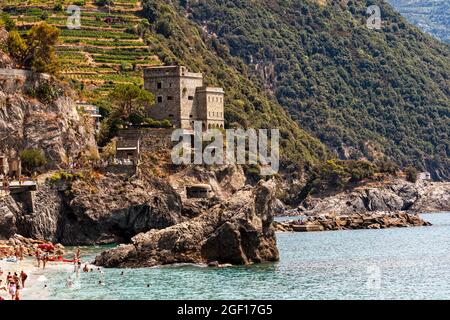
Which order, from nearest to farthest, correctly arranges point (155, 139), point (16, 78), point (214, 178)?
point (16, 78), point (155, 139), point (214, 178)

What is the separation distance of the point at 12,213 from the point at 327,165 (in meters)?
109

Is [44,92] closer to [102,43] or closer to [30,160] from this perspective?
[30,160]

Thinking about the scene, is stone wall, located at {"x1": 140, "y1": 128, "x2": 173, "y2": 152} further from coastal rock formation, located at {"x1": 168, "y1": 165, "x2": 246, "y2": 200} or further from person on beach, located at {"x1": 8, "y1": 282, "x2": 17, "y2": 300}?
person on beach, located at {"x1": 8, "y1": 282, "x2": 17, "y2": 300}

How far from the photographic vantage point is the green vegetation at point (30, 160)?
104 meters

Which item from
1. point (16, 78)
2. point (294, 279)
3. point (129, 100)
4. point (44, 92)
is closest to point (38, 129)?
point (44, 92)

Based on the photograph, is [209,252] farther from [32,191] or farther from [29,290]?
[32,191]

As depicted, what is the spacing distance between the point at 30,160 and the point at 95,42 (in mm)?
68914

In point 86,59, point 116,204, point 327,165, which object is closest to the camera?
point 116,204

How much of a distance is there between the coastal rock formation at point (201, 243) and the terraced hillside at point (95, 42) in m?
75.5

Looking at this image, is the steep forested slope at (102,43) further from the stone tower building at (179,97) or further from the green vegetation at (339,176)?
the stone tower building at (179,97)

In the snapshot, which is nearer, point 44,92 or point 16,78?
point 16,78

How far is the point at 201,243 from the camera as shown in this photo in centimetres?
7425
